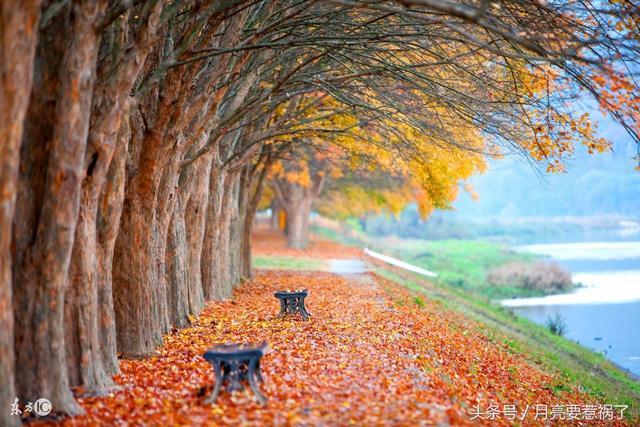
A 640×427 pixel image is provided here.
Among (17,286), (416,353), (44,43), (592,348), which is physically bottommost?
(592,348)

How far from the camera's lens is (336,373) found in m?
9.45

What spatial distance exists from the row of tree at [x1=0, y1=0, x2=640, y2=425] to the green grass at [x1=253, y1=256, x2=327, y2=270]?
14.9m

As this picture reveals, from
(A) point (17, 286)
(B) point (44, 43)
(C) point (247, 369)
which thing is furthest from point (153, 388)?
(B) point (44, 43)

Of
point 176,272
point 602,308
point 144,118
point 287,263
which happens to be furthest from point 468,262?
point 144,118

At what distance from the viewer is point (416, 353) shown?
37.9ft

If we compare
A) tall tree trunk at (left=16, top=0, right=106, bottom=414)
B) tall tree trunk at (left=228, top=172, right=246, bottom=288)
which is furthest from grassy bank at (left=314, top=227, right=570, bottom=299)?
tall tree trunk at (left=16, top=0, right=106, bottom=414)

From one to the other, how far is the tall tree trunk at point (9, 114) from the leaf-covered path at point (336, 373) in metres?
1.17

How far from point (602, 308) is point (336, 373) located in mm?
24938

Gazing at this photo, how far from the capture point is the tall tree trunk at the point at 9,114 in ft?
20.5

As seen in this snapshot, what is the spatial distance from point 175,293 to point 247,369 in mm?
6009

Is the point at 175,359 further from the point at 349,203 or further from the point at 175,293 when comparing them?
the point at 349,203

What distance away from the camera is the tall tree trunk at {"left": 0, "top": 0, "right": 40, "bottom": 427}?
20.5ft

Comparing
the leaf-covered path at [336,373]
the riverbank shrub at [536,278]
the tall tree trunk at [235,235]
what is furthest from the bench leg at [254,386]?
the riverbank shrub at [536,278]

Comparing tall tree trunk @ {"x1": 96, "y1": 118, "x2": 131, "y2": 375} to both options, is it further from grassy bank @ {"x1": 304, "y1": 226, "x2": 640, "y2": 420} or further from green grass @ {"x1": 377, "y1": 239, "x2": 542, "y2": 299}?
green grass @ {"x1": 377, "y1": 239, "x2": 542, "y2": 299}
